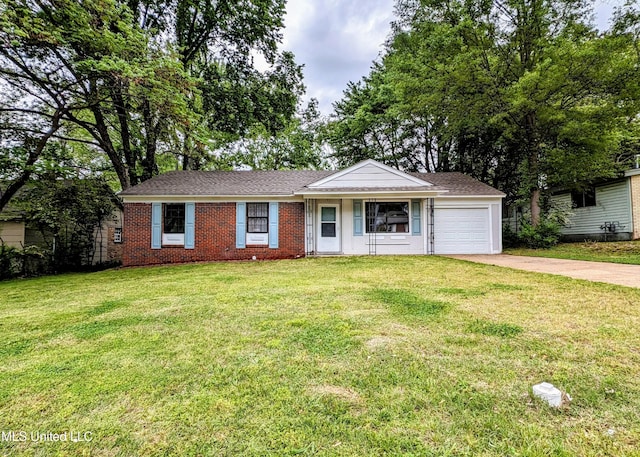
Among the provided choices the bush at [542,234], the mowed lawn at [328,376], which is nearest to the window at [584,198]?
the bush at [542,234]

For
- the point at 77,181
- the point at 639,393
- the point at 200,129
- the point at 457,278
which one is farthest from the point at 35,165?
the point at 639,393

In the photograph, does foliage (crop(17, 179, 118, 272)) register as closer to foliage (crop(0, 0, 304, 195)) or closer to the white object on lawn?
foliage (crop(0, 0, 304, 195))

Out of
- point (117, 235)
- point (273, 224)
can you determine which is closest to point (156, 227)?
point (117, 235)

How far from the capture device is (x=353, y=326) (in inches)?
129

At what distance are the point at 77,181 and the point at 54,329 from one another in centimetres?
1046

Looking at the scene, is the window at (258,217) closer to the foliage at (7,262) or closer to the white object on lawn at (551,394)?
the foliage at (7,262)

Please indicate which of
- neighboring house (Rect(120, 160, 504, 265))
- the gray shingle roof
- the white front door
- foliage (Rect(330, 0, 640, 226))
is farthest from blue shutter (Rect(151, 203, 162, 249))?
foliage (Rect(330, 0, 640, 226))

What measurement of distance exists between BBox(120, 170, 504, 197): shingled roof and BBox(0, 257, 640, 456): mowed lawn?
732cm

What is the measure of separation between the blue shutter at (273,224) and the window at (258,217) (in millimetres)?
184

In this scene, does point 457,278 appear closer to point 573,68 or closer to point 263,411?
point 263,411

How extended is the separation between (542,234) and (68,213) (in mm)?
18350

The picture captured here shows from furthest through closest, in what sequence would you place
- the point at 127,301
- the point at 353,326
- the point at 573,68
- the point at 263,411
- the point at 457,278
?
1. the point at 573,68
2. the point at 457,278
3. the point at 127,301
4. the point at 353,326
5. the point at 263,411

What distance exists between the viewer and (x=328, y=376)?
2225mm

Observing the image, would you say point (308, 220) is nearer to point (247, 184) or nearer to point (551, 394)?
point (247, 184)
